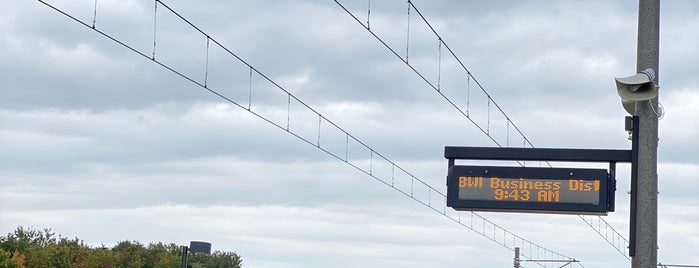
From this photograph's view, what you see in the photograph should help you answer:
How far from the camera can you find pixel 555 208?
63.3 ft

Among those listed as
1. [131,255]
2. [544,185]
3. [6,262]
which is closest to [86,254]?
[131,255]

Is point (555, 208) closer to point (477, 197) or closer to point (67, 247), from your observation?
point (477, 197)

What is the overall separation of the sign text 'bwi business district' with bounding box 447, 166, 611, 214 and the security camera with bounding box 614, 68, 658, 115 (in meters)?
3.48

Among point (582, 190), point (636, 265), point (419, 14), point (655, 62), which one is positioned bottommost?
point (636, 265)

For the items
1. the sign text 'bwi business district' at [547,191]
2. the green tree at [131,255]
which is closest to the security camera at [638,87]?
the sign text 'bwi business district' at [547,191]

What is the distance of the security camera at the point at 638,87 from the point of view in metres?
15.5

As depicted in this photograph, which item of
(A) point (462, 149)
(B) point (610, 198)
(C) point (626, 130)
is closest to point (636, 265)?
(C) point (626, 130)

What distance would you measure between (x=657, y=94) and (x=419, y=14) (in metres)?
5.76

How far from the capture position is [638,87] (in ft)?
51.5

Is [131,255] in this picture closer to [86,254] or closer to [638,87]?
[86,254]

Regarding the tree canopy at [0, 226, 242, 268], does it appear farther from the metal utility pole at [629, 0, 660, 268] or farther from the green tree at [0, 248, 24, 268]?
the metal utility pole at [629, 0, 660, 268]

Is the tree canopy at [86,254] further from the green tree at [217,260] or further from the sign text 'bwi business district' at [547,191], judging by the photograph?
the sign text 'bwi business district' at [547,191]

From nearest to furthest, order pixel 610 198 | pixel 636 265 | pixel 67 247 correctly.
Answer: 1. pixel 636 265
2. pixel 610 198
3. pixel 67 247

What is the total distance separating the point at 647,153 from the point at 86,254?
293 feet
